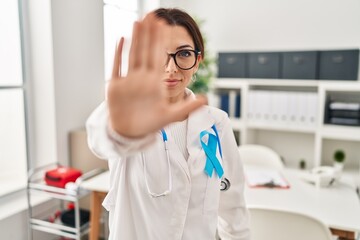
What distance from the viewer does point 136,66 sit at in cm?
40

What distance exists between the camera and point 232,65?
3029mm

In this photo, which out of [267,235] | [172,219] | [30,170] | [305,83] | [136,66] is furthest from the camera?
[305,83]

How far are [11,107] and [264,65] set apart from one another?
2.07 meters

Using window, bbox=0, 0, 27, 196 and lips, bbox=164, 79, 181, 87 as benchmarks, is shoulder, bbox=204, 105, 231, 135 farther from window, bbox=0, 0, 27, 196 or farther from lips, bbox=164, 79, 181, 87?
window, bbox=0, 0, 27, 196

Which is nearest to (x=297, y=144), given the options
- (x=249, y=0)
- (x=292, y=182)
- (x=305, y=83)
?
(x=305, y=83)

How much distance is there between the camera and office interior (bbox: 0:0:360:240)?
1.64 metres

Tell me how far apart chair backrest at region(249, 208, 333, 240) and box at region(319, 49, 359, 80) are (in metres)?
1.77

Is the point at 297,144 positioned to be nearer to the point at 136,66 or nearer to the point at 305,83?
the point at 305,83

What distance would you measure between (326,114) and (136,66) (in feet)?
8.70

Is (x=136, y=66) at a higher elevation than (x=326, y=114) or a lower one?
higher

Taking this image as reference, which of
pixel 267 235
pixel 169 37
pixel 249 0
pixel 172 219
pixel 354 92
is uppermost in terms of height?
pixel 249 0

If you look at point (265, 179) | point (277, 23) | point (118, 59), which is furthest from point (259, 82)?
point (118, 59)

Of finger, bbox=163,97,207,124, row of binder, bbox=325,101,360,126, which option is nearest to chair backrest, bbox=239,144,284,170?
row of binder, bbox=325,101,360,126

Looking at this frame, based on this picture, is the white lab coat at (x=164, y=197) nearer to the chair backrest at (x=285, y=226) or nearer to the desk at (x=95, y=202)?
the chair backrest at (x=285, y=226)
